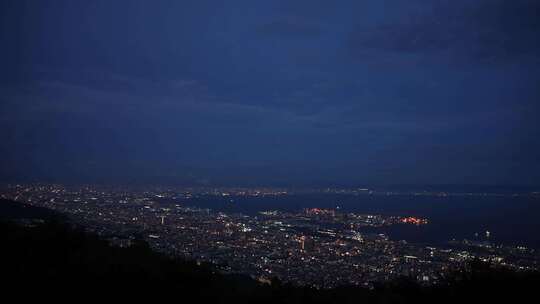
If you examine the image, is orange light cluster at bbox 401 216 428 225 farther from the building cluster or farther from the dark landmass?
the dark landmass

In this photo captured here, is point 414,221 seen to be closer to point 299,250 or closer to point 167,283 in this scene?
point 299,250

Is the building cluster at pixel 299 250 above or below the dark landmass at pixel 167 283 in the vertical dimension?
below

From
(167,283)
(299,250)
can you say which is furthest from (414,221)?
(167,283)

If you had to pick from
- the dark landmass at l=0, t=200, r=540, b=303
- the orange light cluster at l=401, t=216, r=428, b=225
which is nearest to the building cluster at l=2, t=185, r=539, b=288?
the dark landmass at l=0, t=200, r=540, b=303

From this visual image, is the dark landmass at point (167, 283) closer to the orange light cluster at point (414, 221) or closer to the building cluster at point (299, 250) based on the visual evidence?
the building cluster at point (299, 250)

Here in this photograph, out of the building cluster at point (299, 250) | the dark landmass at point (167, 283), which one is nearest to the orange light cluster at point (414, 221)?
the building cluster at point (299, 250)

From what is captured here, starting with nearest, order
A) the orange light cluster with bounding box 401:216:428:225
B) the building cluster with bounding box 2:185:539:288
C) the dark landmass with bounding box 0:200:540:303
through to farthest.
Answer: the dark landmass with bounding box 0:200:540:303, the building cluster with bounding box 2:185:539:288, the orange light cluster with bounding box 401:216:428:225

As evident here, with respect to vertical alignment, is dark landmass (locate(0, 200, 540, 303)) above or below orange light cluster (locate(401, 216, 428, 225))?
above

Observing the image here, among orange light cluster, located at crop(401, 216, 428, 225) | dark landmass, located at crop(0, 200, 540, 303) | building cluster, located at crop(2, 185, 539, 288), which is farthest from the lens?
orange light cluster, located at crop(401, 216, 428, 225)
